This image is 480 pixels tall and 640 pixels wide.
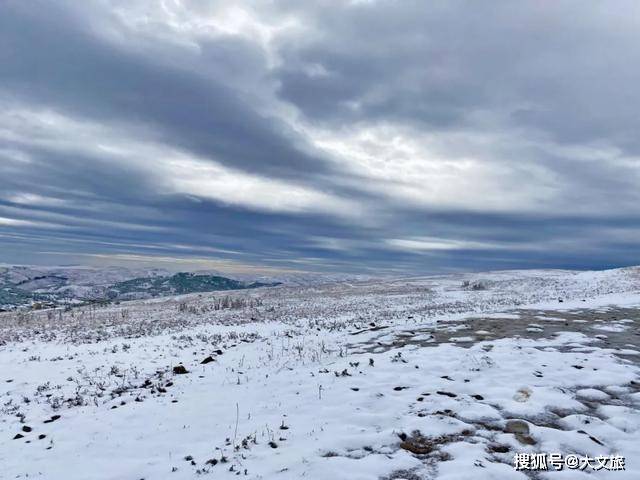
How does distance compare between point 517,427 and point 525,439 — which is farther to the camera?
point 517,427

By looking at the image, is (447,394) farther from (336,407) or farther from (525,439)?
(336,407)

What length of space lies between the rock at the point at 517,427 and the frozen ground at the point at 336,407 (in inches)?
1.5

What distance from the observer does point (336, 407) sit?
27.7 feet

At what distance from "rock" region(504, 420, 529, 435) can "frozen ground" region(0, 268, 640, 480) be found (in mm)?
39

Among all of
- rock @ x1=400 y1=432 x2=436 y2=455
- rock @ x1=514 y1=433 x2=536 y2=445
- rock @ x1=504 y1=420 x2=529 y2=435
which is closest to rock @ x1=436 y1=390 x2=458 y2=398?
rock @ x1=504 y1=420 x2=529 y2=435

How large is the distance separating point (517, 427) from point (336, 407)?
349 centimetres

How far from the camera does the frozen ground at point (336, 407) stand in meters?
6.27

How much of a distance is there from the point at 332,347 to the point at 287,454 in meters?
9.21

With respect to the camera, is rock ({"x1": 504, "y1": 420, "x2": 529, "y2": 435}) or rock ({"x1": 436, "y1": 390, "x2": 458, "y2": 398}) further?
rock ({"x1": 436, "y1": 390, "x2": 458, "y2": 398})

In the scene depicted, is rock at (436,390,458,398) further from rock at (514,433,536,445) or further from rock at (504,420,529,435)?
rock at (514,433,536,445)

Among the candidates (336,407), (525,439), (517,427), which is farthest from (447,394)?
(336,407)

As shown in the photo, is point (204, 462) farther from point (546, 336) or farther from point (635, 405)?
point (546, 336)

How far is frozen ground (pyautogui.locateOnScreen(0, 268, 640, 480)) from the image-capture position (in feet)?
20.6

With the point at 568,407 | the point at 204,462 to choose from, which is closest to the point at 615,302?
the point at 568,407
